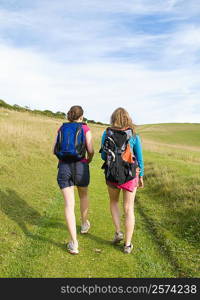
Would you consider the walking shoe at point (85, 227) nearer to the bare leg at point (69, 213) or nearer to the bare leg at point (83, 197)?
the bare leg at point (83, 197)

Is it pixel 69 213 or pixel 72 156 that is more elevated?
pixel 72 156

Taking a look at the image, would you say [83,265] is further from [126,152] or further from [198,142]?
[198,142]

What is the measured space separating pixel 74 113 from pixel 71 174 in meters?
1.11

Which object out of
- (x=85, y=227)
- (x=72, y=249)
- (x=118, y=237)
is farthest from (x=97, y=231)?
(x=72, y=249)

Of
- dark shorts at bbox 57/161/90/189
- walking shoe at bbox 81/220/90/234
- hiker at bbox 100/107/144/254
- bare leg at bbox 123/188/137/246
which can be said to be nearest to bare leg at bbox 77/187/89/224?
walking shoe at bbox 81/220/90/234

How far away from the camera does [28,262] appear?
5.61m

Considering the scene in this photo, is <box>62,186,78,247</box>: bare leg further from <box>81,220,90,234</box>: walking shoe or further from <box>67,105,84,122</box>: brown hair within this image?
<box>67,105,84,122</box>: brown hair

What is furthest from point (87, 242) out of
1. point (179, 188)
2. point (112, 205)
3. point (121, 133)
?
point (179, 188)

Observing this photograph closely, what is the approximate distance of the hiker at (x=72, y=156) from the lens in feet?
19.4

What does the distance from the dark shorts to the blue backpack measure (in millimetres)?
169

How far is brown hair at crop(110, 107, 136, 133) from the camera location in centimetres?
581

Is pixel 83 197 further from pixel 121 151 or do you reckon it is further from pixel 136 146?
pixel 136 146

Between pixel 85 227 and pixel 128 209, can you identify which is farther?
pixel 85 227

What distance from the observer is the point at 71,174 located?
20.0ft
